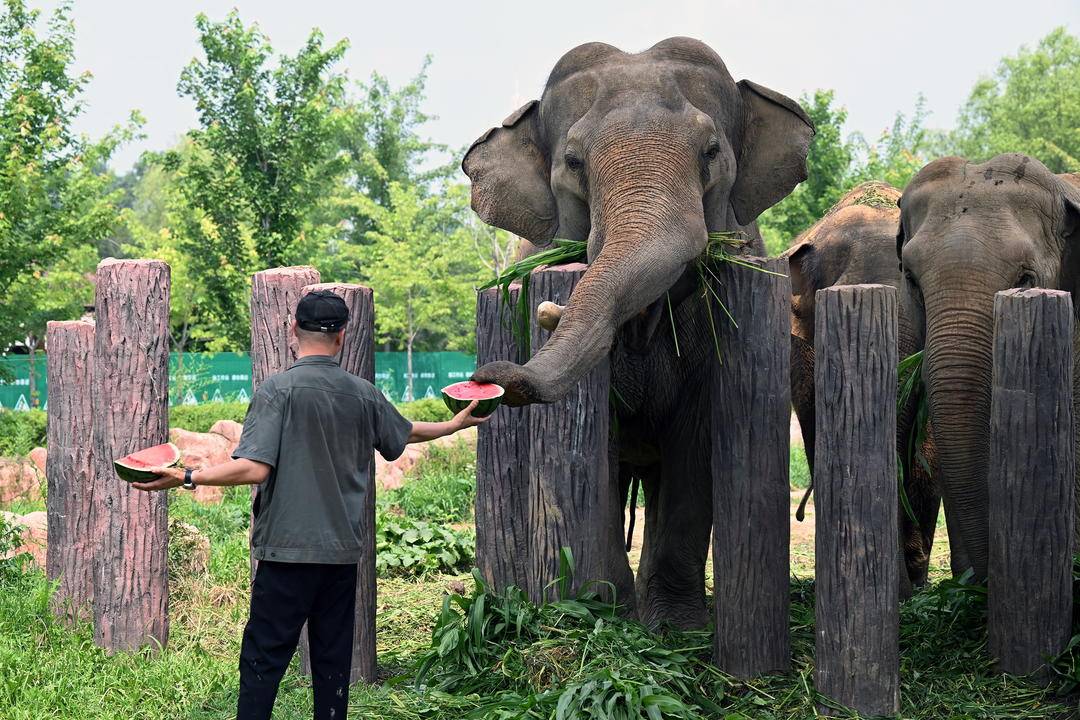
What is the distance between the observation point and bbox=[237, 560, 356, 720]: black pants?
163 inches

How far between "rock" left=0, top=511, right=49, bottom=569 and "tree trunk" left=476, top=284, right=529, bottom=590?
12.5 feet

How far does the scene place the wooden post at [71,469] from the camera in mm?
6586

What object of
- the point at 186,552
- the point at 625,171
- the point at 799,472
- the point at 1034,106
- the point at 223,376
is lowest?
the point at 799,472

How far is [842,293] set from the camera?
4543mm

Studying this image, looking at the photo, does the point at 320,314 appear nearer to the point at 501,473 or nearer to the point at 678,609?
the point at 501,473

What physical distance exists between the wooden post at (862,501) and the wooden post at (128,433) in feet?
11.2

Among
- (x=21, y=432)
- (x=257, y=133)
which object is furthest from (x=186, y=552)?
(x=257, y=133)

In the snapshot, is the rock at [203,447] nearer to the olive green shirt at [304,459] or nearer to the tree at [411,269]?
the olive green shirt at [304,459]

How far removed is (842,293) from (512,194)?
6.93 feet

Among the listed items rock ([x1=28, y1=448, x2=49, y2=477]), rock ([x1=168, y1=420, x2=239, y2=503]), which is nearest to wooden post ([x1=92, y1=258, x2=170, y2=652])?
rock ([x1=168, y1=420, x2=239, y2=503])

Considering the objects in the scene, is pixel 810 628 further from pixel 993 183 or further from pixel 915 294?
pixel 993 183

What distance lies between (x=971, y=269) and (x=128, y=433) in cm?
427

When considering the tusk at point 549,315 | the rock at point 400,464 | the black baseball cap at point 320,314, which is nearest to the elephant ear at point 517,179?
the tusk at point 549,315

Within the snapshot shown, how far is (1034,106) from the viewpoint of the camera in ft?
137
